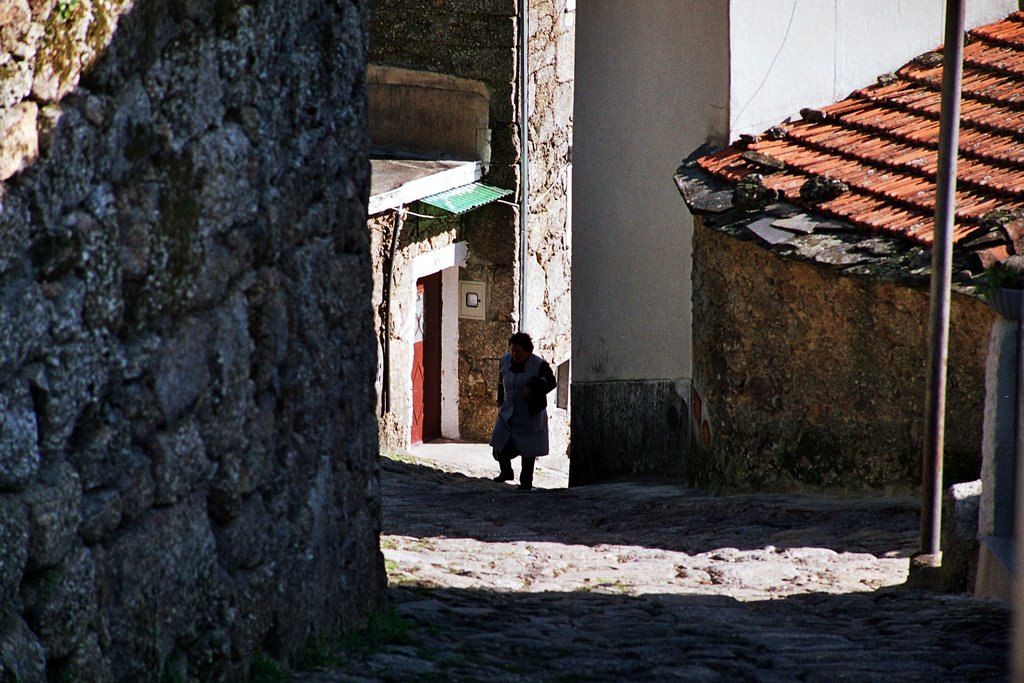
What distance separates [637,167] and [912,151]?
3317 millimetres

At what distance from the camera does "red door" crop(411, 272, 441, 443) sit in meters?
15.1

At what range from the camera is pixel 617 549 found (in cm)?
742

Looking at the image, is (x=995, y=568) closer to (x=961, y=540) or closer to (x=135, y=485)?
(x=961, y=540)

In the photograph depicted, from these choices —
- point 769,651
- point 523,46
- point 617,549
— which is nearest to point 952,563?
point 769,651

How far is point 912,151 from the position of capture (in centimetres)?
902

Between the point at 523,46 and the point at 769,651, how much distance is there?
423 inches

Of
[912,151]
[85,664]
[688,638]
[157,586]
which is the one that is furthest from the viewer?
[912,151]

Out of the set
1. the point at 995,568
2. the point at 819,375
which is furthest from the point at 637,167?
the point at 995,568

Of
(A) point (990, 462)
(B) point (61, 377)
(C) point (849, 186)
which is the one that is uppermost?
(C) point (849, 186)

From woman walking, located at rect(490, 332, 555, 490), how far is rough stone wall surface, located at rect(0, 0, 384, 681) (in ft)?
21.0

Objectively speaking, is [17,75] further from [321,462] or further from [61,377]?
[321,462]

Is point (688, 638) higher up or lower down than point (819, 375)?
lower down

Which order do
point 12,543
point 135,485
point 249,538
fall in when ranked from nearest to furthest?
point 12,543 < point 135,485 < point 249,538

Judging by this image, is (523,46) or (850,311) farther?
(523,46)
